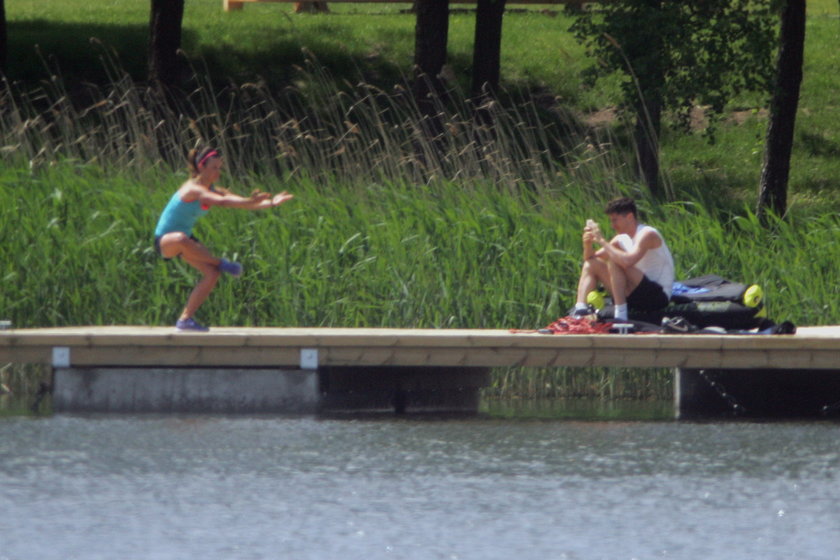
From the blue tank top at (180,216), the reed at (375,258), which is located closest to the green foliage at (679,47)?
the reed at (375,258)

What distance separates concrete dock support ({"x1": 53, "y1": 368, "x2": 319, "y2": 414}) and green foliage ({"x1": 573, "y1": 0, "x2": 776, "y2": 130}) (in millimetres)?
7487

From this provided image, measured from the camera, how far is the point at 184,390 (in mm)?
9656

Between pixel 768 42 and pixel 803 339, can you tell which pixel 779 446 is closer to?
pixel 803 339

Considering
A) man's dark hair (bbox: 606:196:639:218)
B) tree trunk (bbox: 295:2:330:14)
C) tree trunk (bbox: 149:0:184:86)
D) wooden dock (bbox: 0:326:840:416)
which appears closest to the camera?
wooden dock (bbox: 0:326:840:416)

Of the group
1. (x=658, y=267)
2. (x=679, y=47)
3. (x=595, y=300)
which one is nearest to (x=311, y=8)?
(x=679, y=47)

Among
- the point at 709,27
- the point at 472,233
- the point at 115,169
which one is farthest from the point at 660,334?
the point at 709,27

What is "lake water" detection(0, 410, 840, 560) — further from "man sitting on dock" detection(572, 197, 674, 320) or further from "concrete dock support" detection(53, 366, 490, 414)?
"man sitting on dock" detection(572, 197, 674, 320)

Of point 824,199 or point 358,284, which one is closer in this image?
point 358,284

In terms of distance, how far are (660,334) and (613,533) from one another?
10.9 feet

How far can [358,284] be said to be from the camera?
11.1 metres

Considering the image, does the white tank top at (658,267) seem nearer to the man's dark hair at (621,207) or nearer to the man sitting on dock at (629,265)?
the man sitting on dock at (629,265)

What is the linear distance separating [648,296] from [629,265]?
0.76ft

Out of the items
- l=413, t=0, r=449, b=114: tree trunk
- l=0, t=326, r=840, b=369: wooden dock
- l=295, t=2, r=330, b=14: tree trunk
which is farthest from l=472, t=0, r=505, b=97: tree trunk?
l=0, t=326, r=840, b=369: wooden dock

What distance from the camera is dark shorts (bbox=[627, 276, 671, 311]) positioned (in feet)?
32.3
